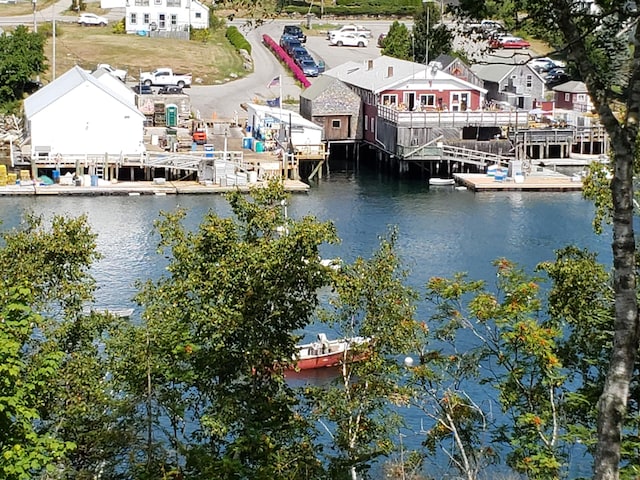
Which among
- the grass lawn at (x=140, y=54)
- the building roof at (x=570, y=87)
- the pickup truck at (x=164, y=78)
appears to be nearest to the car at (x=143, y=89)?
the pickup truck at (x=164, y=78)

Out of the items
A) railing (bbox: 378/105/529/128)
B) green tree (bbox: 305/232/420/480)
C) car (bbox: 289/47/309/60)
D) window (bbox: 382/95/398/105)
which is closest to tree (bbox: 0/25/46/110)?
car (bbox: 289/47/309/60)

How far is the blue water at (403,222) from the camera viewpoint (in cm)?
3566

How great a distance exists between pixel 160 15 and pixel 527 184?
3910 cm

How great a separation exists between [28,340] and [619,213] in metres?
7.84

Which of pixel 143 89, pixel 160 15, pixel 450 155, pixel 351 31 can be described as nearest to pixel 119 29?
pixel 160 15

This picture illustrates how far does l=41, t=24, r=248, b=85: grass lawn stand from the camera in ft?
238

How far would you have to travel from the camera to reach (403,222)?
1720 inches

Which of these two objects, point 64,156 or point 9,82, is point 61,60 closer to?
point 9,82

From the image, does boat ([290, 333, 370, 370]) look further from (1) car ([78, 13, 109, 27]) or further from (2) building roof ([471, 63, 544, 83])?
(1) car ([78, 13, 109, 27])

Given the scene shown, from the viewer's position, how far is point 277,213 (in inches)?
554

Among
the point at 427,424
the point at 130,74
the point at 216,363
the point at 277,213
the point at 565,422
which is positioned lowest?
the point at 427,424

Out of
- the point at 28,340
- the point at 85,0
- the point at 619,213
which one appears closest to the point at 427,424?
the point at 28,340

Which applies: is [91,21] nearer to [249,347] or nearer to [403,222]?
[403,222]

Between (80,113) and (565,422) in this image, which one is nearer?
(565,422)
